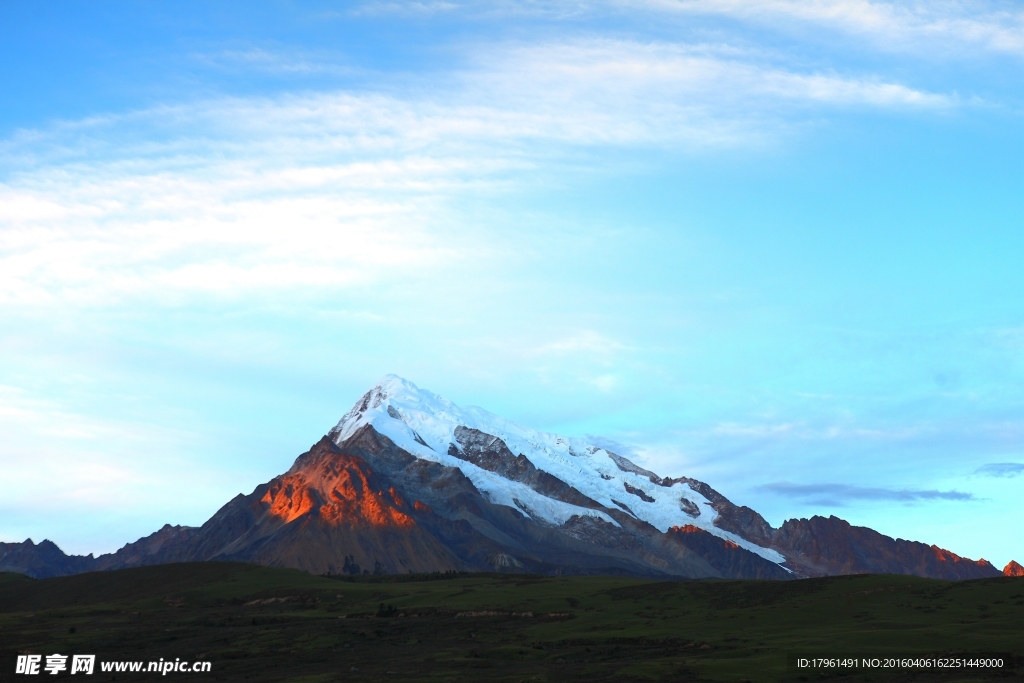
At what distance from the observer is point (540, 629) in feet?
358

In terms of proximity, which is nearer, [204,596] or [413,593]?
[413,593]

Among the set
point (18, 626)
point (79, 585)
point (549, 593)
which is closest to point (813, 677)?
point (549, 593)

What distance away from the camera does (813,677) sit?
71688mm

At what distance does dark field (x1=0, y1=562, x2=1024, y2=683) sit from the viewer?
3194 inches

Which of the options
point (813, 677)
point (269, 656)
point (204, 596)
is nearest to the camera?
point (813, 677)

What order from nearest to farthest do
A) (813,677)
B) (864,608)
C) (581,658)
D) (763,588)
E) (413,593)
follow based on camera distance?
1. (813,677)
2. (581,658)
3. (864,608)
4. (763,588)
5. (413,593)

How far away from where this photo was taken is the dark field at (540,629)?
81.1 m

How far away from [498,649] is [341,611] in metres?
47.8

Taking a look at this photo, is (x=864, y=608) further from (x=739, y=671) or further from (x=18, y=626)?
(x=18, y=626)

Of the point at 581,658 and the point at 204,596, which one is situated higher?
the point at 204,596

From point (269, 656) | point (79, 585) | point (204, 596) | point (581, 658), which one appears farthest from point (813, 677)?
point (79, 585)

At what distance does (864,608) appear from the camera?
350ft

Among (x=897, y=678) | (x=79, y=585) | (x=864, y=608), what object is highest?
(x=79, y=585)

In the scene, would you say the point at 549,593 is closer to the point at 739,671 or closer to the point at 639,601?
the point at 639,601
